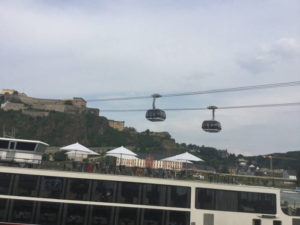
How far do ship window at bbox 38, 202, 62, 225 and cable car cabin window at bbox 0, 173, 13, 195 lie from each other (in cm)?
165

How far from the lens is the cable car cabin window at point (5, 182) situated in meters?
13.1

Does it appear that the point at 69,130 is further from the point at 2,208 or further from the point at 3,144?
the point at 2,208

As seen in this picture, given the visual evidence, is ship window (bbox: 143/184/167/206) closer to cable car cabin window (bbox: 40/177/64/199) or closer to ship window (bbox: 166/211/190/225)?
ship window (bbox: 166/211/190/225)

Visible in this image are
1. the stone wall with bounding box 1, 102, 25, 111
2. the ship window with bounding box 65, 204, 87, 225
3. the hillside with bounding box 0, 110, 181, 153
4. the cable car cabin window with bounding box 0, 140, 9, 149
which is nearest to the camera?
the ship window with bounding box 65, 204, 87, 225

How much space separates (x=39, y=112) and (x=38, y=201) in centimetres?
12743

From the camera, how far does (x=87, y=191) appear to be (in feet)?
43.7

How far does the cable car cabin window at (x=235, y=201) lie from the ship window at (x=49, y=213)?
618cm

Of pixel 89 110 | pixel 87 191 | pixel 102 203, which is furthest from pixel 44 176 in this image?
pixel 89 110

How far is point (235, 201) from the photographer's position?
1393 cm

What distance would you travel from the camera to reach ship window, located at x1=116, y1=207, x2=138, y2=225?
13.2 meters

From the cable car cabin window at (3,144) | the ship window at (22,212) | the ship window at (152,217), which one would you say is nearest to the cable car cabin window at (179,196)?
the ship window at (152,217)

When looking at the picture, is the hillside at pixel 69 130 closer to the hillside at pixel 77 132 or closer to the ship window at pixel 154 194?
the hillside at pixel 77 132

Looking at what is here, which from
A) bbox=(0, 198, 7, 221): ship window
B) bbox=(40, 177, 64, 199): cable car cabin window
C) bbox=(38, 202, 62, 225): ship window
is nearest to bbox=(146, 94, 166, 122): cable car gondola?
bbox=(40, 177, 64, 199): cable car cabin window

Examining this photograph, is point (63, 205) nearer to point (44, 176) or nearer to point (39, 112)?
point (44, 176)
